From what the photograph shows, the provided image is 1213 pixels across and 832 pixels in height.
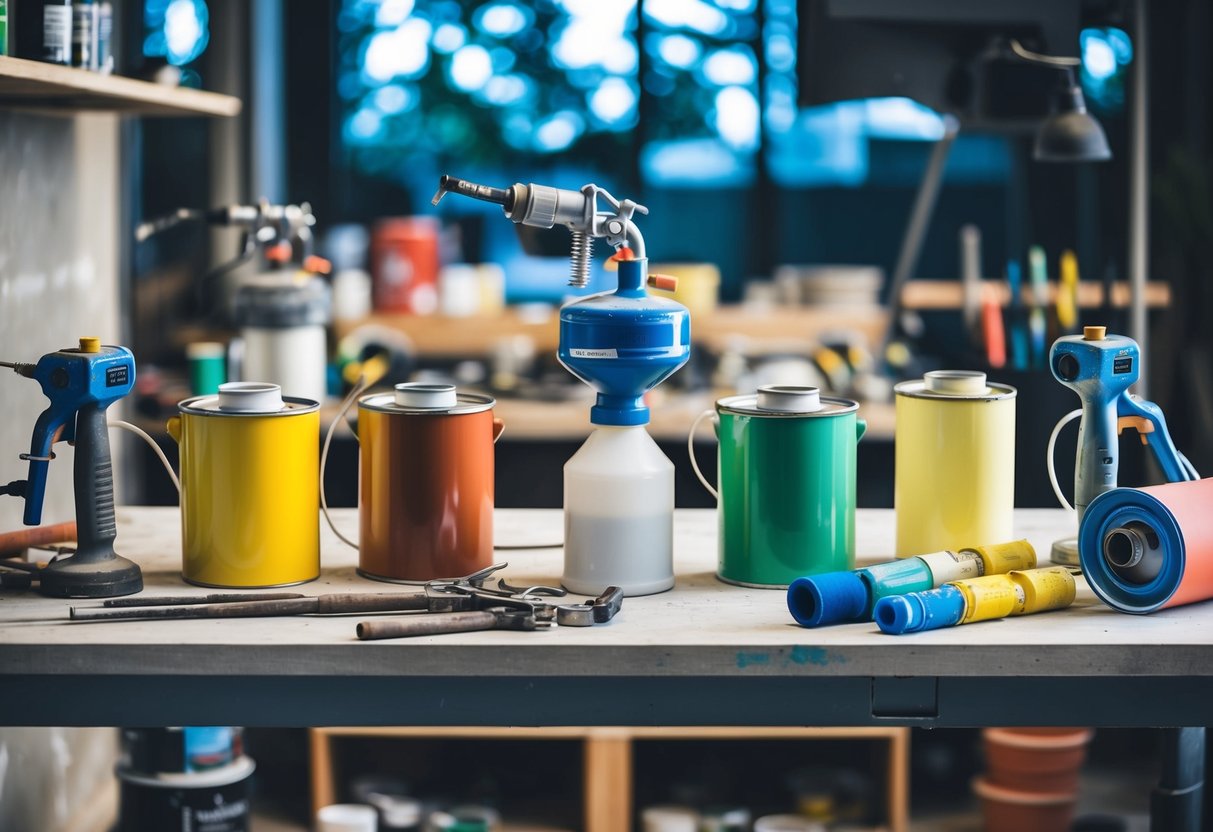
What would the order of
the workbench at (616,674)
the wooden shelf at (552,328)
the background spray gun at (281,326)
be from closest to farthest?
the workbench at (616,674) → the background spray gun at (281,326) → the wooden shelf at (552,328)

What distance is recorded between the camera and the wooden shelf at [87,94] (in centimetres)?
148

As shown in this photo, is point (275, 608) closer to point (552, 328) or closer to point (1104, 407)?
point (1104, 407)

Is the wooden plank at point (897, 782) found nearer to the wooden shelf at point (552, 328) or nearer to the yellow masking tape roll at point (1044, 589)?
the wooden shelf at point (552, 328)

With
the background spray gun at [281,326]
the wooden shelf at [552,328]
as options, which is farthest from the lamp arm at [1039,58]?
the wooden shelf at [552,328]

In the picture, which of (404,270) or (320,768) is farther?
(404,270)

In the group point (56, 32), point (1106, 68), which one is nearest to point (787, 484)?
point (56, 32)

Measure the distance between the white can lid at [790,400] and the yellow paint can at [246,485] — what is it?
436 mm

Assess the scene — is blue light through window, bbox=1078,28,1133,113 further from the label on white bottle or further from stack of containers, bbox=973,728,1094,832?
the label on white bottle

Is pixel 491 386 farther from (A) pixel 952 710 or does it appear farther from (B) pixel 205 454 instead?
(A) pixel 952 710

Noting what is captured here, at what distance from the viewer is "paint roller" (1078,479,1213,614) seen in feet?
4.29

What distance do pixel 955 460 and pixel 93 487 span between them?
85cm

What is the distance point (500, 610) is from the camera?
1.30 metres

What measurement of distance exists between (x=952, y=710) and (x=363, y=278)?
2.52 meters

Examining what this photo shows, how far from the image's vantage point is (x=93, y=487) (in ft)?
4.51
